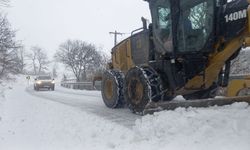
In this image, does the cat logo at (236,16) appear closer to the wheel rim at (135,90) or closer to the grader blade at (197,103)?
the grader blade at (197,103)

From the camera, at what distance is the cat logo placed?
840 cm

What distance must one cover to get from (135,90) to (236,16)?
380cm

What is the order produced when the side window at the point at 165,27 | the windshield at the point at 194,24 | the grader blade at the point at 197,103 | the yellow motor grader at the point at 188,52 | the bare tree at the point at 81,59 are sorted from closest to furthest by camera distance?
the grader blade at the point at 197,103, the yellow motor grader at the point at 188,52, the windshield at the point at 194,24, the side window at the point at 165,27, the bare tree at the point at 81,59

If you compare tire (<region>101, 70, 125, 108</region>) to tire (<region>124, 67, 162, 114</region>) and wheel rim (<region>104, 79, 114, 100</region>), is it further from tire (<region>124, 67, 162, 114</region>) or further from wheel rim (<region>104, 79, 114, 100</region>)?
tire (<region>124, 67, 162, 114</region>)

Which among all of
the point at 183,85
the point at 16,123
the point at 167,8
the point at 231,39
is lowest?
the point at 16,123

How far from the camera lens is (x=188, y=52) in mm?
10000

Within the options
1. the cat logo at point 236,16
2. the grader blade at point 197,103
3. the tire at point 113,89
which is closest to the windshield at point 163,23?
the cat logo at point 236,16

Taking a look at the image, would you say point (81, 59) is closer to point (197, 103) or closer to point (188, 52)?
point (188, 52)

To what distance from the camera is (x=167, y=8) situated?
10.4m

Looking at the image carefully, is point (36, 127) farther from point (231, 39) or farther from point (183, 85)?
point (231, 39)

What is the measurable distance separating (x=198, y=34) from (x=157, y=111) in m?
2.51

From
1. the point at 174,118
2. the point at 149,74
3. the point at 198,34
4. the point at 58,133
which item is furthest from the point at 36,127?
the point at 198,34

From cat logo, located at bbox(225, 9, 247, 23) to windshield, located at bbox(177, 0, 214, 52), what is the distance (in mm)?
420

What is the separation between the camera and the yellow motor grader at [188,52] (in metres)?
8.78
